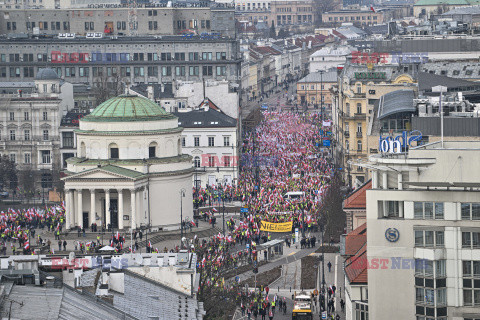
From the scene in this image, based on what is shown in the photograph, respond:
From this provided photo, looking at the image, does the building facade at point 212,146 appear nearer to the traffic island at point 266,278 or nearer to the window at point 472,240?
the traffic island at point 266,278

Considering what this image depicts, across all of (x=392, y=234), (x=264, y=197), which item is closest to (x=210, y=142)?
(x=264, y=197)

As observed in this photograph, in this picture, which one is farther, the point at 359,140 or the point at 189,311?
the point at 359,140

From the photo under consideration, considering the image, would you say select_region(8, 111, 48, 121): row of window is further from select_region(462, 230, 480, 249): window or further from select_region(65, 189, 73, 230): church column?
select_region(462, 230, 480, 249): window

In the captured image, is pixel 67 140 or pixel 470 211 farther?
pixel 67 140

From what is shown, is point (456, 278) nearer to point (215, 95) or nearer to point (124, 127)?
point (124, 127)

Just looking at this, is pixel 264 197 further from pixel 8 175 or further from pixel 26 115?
pixel 26 115

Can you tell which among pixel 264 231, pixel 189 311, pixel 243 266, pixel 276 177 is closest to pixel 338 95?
pixel 276 177
